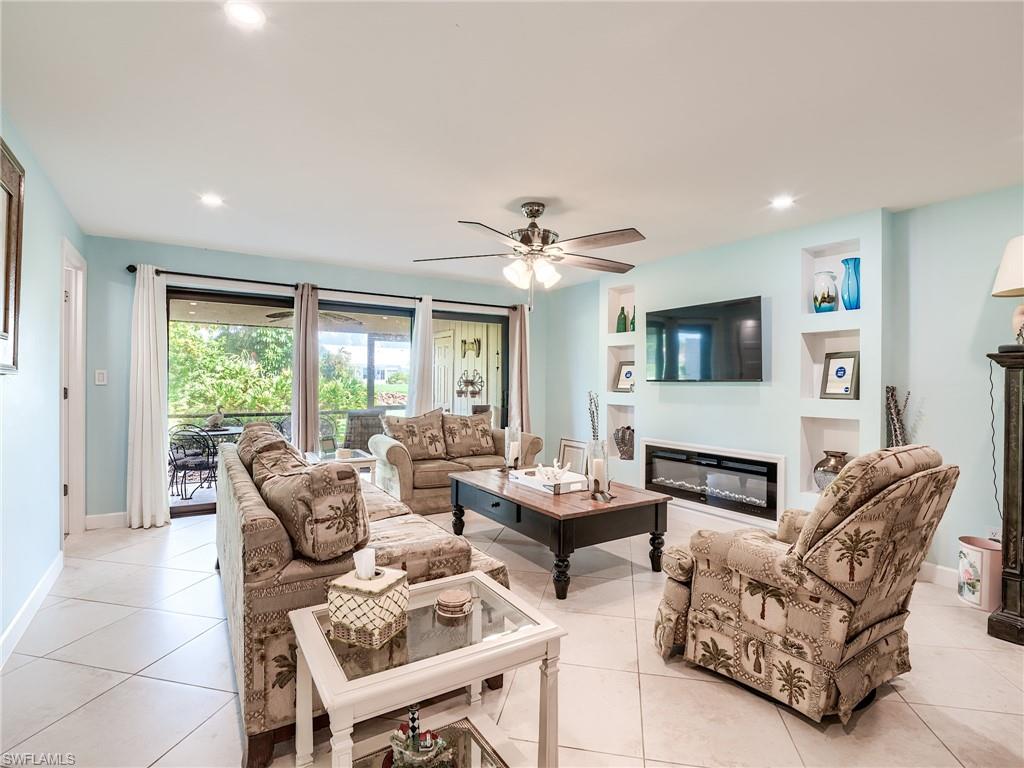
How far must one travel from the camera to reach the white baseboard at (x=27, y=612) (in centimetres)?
225

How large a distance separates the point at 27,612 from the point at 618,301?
526 centimetres

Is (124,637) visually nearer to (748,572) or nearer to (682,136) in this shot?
(748,572)

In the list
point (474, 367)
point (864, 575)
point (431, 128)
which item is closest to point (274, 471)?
point (431, 128)

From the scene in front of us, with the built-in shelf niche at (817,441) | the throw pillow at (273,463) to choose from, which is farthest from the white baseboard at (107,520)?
the built-in shelf niche at (817,441)

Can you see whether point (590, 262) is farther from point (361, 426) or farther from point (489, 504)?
point (361, 426)

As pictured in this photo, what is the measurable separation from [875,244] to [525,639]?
3.59m

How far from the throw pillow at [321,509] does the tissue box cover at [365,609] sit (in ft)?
0.77

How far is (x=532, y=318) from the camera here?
6727 millimetres

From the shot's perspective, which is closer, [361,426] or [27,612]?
[27,612]

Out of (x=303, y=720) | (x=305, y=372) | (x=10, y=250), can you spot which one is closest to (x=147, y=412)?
(x=305, y=372)

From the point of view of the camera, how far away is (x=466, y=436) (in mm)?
5285

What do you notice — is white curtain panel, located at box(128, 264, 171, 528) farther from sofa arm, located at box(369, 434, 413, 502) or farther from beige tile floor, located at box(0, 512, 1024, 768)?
sofa arm, located at box(369, 434, 413, 502)

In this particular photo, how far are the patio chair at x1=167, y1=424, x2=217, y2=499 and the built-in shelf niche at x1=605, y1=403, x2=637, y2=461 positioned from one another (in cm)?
407

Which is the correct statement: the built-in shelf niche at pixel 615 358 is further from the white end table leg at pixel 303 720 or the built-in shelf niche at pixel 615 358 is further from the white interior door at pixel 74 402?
the white interior door at pixel 74 402
